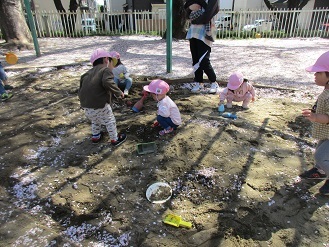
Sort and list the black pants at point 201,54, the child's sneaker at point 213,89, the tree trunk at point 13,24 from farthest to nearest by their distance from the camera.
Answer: the tree trunk at point 13,24 → the child's sneaker at point 213,89 → the black pants at point 201,54

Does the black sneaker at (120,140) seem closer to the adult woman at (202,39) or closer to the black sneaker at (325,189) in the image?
the adult woman at (202,39)

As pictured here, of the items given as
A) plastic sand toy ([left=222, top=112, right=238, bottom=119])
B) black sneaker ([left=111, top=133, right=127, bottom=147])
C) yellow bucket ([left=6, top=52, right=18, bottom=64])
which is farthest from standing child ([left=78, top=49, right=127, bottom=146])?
yellow bucket ([left=6, top=52, right=18, bottom=64])

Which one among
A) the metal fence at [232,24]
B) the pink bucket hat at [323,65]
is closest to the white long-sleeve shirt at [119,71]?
the pink bucket hat at [323,65]

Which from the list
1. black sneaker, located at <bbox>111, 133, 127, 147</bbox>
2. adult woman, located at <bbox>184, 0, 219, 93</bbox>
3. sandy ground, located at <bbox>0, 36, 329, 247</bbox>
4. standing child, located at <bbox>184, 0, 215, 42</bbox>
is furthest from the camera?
standing child, located at <bbox>184, 0, 215, 42</bbox>

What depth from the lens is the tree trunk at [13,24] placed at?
8125 mm

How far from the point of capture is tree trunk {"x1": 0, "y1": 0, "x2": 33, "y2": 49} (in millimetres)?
8125

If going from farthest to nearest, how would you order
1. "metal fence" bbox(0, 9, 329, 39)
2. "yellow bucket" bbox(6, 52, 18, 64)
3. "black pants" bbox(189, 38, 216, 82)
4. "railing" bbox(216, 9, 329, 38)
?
1. "metal fence" bbox(0, 9, 329, 39)
2. "railing" bbox(216, 9, 329, 38)
3. "yellow bucket" bbox(6, 52, 18, 64)
4. "black pants" bbox(189, 38, 216, 82)

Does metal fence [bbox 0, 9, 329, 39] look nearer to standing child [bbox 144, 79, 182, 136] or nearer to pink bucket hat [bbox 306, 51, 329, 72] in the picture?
standing child [bbox 144, 79, 182, 136]

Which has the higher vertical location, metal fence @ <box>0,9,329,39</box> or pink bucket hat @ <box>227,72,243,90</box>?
metal fence @ <box>0,9,329,39</box>

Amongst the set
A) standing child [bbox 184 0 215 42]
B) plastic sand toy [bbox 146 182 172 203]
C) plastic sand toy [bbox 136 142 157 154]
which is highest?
standing child [bbox 184 0 215 42]

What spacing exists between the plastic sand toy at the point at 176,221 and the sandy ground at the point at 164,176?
0.04 meters

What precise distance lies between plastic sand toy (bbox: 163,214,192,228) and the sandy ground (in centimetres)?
4

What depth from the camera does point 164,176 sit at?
256 centimetres

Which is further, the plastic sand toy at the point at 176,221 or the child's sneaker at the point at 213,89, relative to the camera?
the child's sneaker at the point at 213,89
